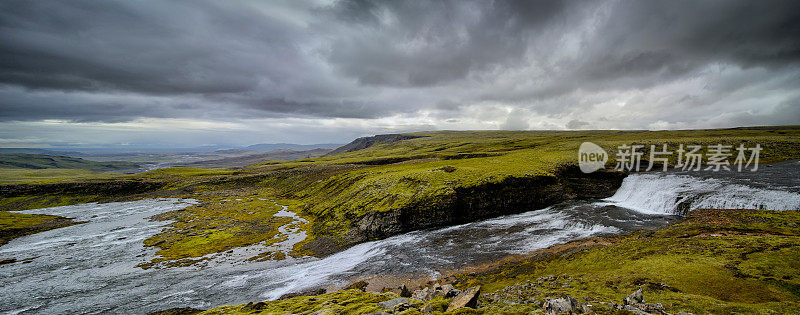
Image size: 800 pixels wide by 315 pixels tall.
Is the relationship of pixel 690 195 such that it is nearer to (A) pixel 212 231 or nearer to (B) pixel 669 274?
(B) pixel 669 274

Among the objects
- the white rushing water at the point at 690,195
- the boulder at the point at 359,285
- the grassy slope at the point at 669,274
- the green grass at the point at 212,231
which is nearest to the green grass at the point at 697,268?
the grassy slope at the point at 669,274

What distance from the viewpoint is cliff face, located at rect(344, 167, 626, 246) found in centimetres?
4709

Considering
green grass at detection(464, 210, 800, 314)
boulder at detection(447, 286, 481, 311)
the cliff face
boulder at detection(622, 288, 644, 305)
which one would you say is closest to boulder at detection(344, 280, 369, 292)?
green grass at detection(464, 210, 800, 314)

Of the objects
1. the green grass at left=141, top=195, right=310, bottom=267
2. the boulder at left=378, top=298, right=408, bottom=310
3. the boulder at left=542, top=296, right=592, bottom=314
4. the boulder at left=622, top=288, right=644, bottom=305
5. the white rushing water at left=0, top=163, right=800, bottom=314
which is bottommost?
the green grass at left=141, top=195, right=310, bottom=267

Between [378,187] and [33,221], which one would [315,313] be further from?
[33,221]

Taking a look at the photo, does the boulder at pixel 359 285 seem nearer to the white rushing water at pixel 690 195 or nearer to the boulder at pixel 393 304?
the boulder at pixel 393 304

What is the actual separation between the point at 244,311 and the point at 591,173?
67803mm

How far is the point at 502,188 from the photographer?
53062mm

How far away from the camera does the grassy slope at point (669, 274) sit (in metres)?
15.0

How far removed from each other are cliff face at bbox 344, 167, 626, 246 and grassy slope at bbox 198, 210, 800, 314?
785 inches

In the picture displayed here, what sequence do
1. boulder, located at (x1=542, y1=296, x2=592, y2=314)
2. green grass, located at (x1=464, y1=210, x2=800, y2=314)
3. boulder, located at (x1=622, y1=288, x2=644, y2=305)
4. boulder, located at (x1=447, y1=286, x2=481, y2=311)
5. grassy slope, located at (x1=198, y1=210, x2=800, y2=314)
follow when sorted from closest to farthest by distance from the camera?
boulder, located at (x1=542, y1=296, x2=592, y2=314), boulder, located at (x1=447, y1=286, x2=481, y2=311), boulder, located at (x1=622, y1=288, x2=644, y2=305), grassy slope, located at (x1=198, y1=210, x2=800, y2=314), green grass, located at (x1=464, y1=210, x2=800, y2=314)

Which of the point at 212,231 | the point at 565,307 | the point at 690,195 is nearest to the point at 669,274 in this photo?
the point at 565,307

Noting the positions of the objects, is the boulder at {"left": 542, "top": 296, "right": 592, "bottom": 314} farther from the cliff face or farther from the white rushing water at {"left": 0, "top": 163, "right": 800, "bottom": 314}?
the cliff face

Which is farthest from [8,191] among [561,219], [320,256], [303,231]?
[561,219]
